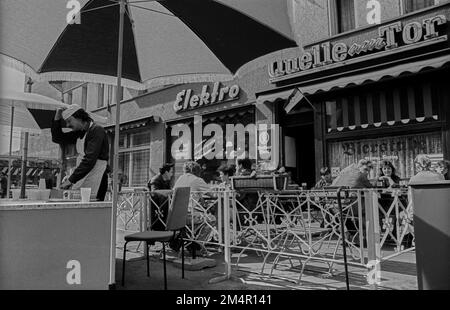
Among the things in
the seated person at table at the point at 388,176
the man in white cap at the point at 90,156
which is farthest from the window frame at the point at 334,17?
the man in white cap at the point at 90,156

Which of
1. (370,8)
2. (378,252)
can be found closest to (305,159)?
(370,8)

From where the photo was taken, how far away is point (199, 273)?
14.5ft

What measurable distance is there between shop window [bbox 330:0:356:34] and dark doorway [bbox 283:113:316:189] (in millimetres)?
2475

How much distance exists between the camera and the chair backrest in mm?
3850

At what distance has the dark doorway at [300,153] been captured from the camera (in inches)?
386

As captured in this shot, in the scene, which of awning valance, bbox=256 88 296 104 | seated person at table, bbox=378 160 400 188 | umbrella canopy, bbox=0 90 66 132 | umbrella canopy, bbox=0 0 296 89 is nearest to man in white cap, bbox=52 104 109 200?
umbrella canopy, bbox=0 0 296 89

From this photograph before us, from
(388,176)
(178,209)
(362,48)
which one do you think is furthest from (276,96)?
(178,209)

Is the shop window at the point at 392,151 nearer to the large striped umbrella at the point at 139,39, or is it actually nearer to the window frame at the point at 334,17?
the window frame at the point at 334,17

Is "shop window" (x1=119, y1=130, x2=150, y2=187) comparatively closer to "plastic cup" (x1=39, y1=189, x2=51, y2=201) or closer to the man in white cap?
the man in white cap

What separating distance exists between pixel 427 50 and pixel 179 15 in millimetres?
Result: 5119

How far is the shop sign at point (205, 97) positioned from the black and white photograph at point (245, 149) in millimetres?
61

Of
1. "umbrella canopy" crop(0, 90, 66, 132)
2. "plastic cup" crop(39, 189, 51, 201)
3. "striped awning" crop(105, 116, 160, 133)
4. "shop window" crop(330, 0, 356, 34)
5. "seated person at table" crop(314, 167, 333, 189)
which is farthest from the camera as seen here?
"striped awning" crop(105, 116, 160, 133)

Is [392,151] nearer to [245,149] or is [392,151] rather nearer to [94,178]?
[245,149]
